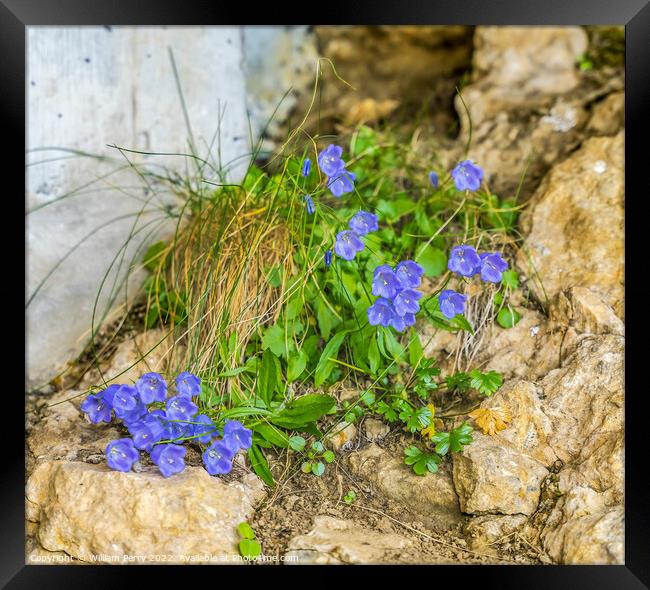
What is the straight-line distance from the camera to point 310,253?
7.93ft

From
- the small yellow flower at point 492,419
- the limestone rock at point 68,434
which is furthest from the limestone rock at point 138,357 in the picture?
the small yellow flower at point 492,419

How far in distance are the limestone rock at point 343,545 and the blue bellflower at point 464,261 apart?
840 mm

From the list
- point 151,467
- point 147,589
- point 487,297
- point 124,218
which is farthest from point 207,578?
point 124,218

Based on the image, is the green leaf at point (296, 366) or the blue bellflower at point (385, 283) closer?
the blue bellflower at point (385, 283)

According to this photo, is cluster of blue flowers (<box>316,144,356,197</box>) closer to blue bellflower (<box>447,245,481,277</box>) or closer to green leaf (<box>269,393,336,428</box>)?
blue bellflower (<box>447,245,481,277</box>)

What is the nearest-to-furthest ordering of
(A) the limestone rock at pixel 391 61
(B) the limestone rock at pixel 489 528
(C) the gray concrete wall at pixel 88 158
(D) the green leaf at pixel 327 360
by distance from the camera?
(B) the limestone rock at pixel 489 528
(D) the green leaf at pixel 327 360
(C) the gray concrete wall at pixel 88 158
(A) the limestone rock at pixel 391 61

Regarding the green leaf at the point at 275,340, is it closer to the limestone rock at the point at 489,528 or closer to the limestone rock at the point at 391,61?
the limestone rock at the point at 489,528

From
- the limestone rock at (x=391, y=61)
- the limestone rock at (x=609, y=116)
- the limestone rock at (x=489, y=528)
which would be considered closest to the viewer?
the limestone rock at (x=489, y=528)

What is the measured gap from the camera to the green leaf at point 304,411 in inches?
82.9

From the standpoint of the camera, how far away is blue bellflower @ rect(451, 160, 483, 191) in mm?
2463

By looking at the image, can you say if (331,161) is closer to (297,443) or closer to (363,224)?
(363,224)

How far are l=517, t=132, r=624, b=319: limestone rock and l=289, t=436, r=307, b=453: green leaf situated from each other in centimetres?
103

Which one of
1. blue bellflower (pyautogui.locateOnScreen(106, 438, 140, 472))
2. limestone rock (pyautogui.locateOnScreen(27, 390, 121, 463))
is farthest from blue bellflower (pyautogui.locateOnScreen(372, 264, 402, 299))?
limestone rock (pyautogui.locateOnScreen(27, 390, 121, 463))

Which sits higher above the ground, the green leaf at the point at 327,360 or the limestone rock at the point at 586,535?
the green leaf at the point at 327,360
